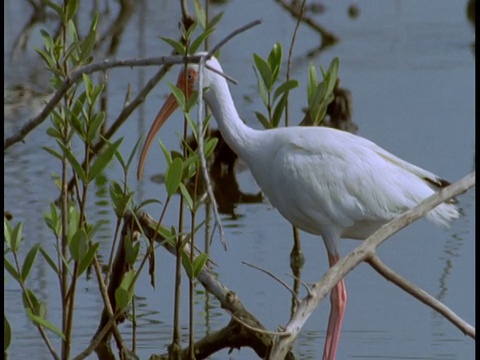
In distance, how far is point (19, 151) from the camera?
35.7 ft

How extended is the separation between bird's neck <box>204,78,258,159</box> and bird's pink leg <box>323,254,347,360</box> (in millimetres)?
746

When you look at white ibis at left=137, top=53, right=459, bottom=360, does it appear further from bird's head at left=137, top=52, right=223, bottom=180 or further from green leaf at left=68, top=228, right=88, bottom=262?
green leaf at left=68, top=228, right=88, bottom=262

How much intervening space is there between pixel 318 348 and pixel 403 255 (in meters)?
1.43

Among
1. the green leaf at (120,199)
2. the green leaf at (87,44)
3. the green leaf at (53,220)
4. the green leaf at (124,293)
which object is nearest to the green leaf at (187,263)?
the green leaf at (120,199)

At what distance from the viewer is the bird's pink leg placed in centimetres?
673

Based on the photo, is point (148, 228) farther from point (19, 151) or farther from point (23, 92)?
point (23, 92)

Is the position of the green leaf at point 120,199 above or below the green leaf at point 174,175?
below

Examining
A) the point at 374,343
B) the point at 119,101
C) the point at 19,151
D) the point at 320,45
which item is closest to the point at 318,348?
the point at 374,343

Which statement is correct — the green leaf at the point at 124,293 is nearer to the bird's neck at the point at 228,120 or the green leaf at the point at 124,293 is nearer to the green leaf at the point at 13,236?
the green leaf at the point at 13,236

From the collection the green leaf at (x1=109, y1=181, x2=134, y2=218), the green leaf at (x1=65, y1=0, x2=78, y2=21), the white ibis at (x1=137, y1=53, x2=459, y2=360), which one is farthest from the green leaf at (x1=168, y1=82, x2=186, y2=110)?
the white ibis at (x1=137, y1=53, x2=459, y2=360)

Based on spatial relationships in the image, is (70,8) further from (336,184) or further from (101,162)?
(336,184)

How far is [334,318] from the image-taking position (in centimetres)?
707

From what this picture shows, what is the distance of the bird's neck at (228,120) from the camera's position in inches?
293

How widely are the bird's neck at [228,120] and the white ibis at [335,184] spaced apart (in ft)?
0.39
